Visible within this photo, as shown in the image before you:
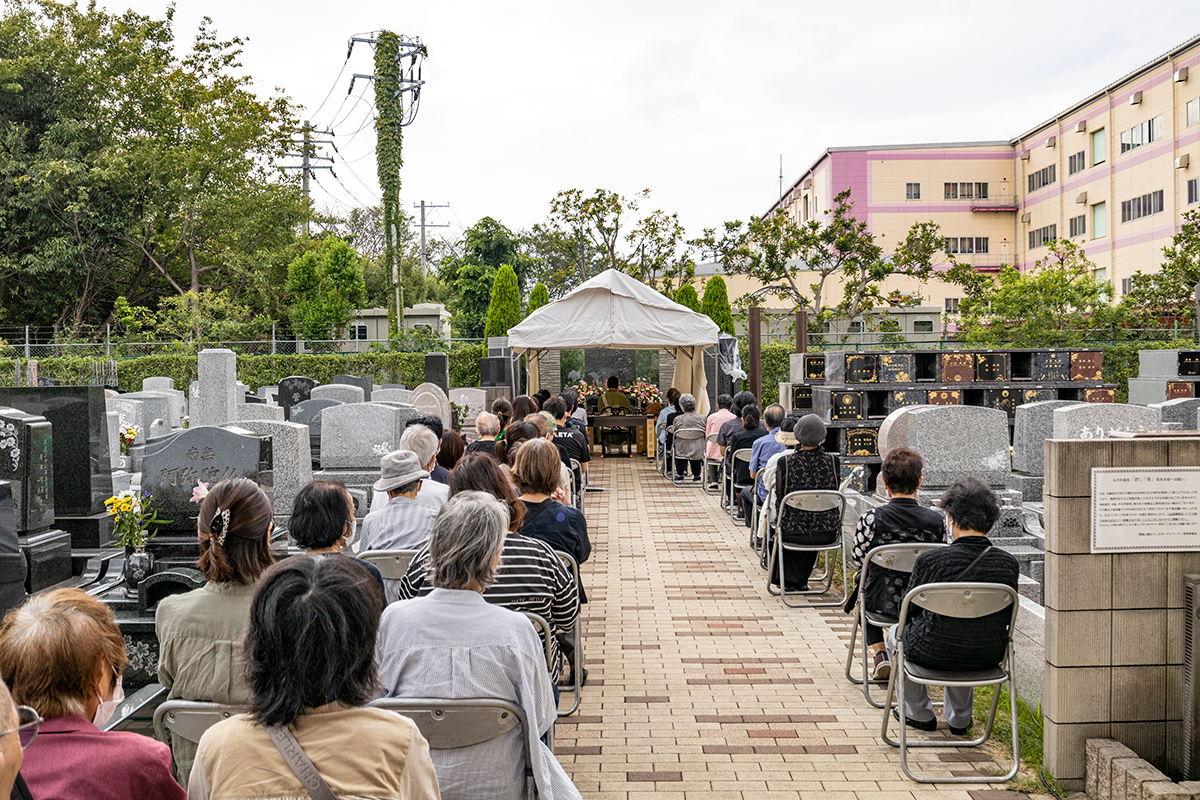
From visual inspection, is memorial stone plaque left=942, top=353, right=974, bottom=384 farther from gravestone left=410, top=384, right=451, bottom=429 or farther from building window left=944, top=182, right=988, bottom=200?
building window left=944, top=182, right=988, bottom=200

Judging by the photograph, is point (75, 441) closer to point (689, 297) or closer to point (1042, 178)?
point (689, 297)

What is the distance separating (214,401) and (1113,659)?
484 inches

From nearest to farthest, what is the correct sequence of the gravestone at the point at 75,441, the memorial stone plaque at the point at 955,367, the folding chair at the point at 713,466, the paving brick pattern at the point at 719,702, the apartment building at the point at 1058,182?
the paving brick pattern at the point at 719,702, the gravestone at the point at 75,441, the folding chair at the point at 713,466, the memorial stone plaque at the point at 955,367, the apartment building at the point at 1058,182

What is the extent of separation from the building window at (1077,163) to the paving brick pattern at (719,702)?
36.5 metres

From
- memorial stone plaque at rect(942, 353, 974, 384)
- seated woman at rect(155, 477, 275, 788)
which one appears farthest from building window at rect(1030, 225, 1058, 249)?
seated woman at rect(155, 477, 275, 788)

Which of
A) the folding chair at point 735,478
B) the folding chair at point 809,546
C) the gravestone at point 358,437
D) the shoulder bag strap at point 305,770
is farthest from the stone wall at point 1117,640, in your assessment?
the gravestone at point 358,437

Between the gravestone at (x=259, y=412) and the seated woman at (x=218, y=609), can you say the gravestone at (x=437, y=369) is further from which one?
the seated woman at (x=218, y=609)

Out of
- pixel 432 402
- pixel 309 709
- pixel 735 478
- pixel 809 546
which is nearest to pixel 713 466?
pixel 735 478

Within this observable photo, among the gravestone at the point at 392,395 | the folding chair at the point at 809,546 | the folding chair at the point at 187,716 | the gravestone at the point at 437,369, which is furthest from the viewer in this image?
the gravestone at the point at 437,369

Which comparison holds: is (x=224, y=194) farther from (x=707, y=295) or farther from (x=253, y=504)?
(x=253, y=504)

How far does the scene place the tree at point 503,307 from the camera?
24.8 m

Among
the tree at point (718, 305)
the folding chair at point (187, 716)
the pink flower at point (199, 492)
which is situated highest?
the tree at point (718, 305)

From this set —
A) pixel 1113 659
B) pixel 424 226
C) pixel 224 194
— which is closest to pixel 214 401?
pixel 1113 659

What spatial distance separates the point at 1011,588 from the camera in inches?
167
